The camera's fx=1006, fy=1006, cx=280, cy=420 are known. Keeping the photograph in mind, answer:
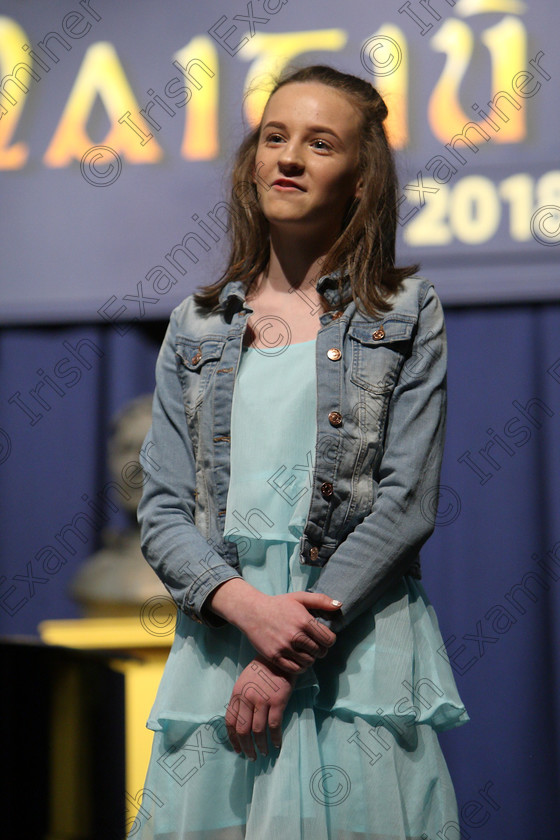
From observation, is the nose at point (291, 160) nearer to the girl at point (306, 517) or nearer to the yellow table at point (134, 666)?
the girl at point (306, 517)

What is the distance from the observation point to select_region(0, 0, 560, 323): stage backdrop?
207 centimetres

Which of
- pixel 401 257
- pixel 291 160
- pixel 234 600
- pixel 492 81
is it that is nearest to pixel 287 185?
pixel 291 160

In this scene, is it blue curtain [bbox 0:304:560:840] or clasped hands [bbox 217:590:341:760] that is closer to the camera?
clasped hands [bbox 217:590:341:760]

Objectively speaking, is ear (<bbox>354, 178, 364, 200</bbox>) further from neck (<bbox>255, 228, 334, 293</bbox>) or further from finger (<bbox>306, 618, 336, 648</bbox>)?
finger (<bbox>306, 618, 336, 648</bbox>)

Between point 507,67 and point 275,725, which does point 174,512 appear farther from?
point 507,67

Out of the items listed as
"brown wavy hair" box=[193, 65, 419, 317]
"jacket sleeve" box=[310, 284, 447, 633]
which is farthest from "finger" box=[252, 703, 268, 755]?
"brown wavy hair" box=[193, 65, 419, 317]

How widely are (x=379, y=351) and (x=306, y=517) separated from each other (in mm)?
209

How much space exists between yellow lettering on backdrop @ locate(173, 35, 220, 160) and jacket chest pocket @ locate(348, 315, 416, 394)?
3.87ft

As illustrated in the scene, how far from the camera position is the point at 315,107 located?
121 centimetres

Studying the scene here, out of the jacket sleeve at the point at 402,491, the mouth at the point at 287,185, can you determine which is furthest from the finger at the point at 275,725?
the mouth at the point at 287,185

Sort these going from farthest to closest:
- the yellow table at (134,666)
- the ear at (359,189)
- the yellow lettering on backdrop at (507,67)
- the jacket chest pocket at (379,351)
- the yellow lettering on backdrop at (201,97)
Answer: the yellow lettering on backdrop at (201,97), the yellow lettering on backdrop at (507,67), the yellow table at (134,666), the ear at (359,189), the jacket chest pocket at (379,351)

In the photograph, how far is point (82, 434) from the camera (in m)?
2.39

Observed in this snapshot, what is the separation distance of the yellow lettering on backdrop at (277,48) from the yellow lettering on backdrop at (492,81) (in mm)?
216

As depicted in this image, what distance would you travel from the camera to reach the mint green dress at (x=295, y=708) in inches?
40.1
